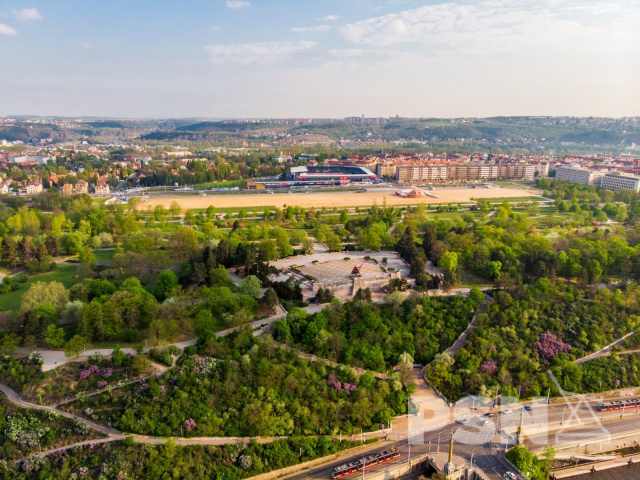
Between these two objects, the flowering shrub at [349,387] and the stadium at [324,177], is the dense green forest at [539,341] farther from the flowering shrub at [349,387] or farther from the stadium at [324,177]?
the stadium at [324,177]

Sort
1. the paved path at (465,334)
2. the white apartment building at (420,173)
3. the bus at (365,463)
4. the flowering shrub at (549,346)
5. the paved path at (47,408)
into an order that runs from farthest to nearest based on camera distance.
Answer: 1. the white apartment building at (420,173)
2. the paved path at (465,334)
3. the flowering shrub at (549,346)
4. the paved path at (47,408)
5. the bus at (365,463)

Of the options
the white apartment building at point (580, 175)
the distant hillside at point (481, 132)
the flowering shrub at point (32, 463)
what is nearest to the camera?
the flowering shrub at point (32, 463)

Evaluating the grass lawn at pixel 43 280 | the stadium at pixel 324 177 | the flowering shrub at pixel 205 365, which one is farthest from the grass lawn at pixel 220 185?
the flowering shrub at pixel 205 365

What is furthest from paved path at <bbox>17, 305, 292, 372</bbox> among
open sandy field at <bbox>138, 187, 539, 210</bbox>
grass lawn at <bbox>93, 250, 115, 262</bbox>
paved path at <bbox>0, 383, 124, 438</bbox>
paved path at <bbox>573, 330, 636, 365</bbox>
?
open sandy field at <bbox>138, 187, 539, 210</bbox>

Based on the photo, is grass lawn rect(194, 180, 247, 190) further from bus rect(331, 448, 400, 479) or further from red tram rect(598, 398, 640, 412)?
red tram rect(598, 398, 640, 412)

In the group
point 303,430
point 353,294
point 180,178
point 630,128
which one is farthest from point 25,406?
point 630,128

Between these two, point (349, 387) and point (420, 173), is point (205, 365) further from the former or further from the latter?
point (420, 173)

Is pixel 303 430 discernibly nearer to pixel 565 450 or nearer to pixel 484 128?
pixel 565 450
